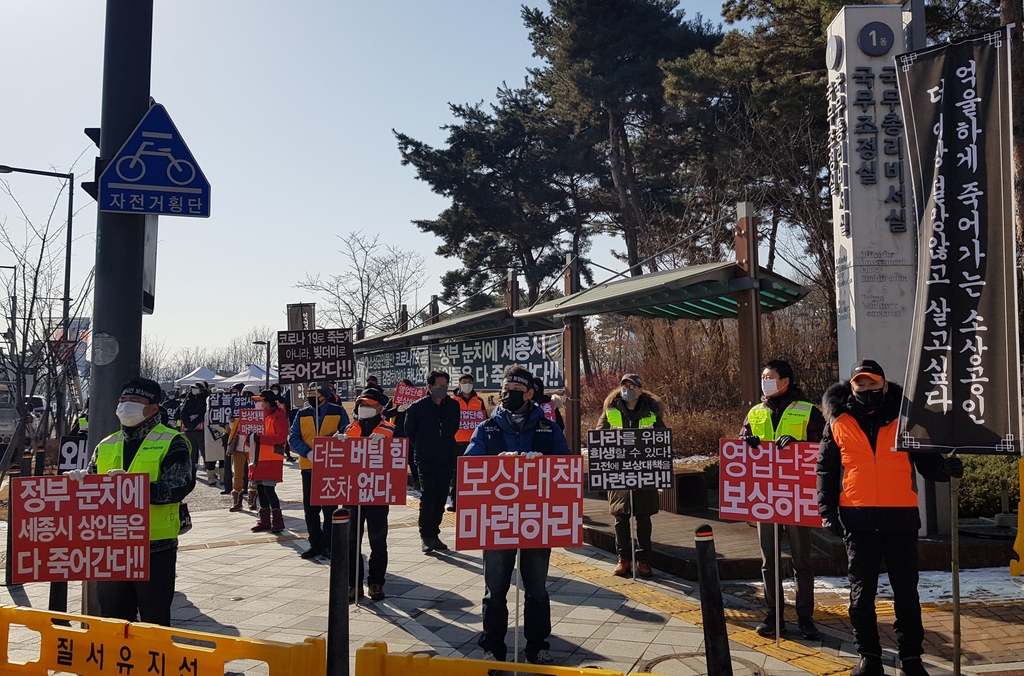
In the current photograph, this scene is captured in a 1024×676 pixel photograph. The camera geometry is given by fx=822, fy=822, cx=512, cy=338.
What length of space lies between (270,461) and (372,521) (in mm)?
3572

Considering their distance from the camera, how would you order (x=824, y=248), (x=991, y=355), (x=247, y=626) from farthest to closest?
(x=824, y=248) < (x=247, y=626) < (x=991, y=355)

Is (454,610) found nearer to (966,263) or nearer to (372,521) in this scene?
(372,521)

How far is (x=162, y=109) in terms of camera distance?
534 cm

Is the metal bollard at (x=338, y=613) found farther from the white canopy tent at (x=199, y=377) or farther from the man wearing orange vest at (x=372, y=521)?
the white canopy tent at (x=199, y=377)

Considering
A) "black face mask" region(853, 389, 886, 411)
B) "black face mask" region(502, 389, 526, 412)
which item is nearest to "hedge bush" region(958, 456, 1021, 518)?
"black face mask" region(853, 389, 886, 411)

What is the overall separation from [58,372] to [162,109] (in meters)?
12.0

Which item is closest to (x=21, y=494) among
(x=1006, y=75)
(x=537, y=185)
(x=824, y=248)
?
(x=1006, y=75)

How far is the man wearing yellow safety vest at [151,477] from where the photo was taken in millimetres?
5039

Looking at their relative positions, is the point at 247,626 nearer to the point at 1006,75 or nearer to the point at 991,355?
the point at 991,355

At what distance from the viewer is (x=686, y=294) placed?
393 inches

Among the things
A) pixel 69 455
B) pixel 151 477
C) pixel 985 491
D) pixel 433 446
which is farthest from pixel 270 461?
pixel 985 491

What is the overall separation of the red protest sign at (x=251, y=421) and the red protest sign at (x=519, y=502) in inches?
287

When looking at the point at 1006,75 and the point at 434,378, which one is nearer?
the point at 1006,75

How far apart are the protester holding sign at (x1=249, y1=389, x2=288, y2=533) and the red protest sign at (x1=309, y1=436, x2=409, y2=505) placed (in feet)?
11.1
